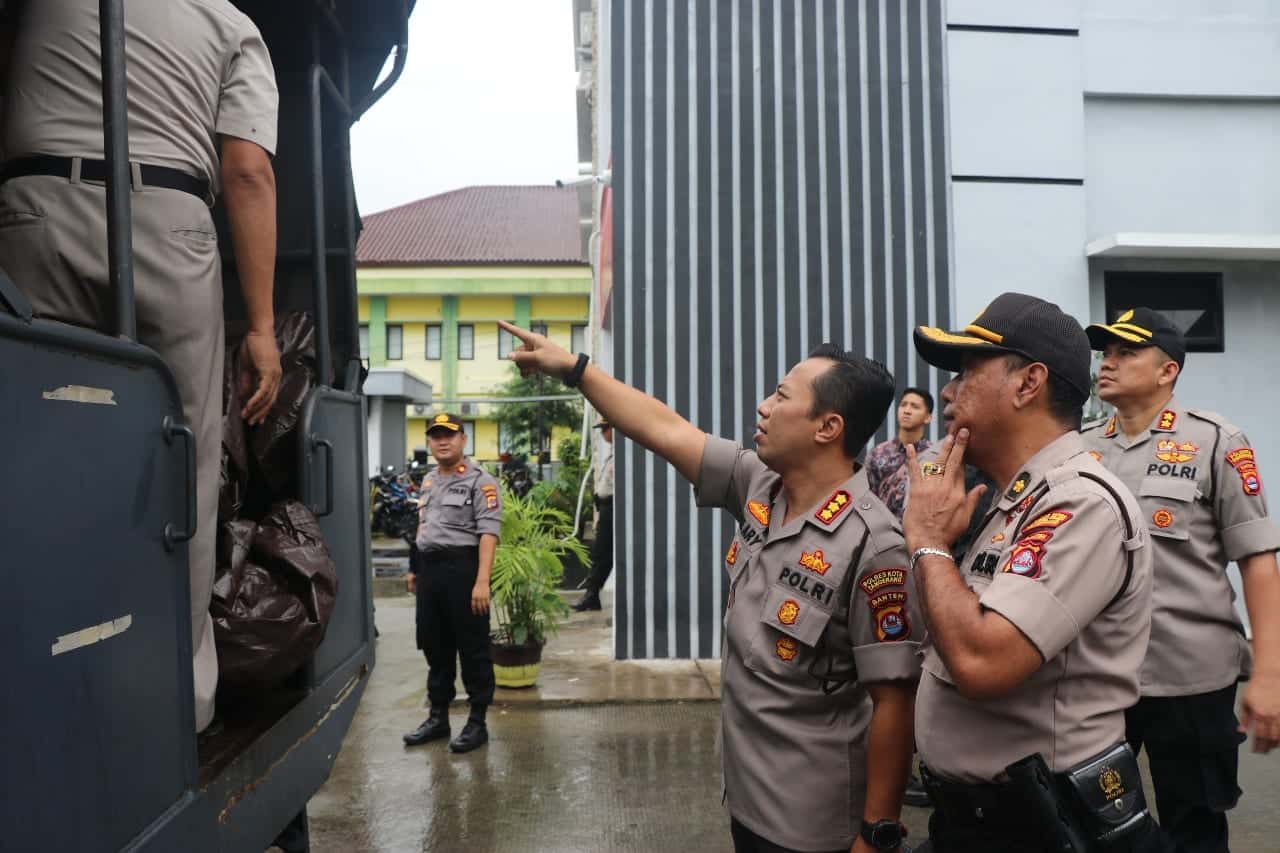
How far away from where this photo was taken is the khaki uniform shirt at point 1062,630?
67.2 inches

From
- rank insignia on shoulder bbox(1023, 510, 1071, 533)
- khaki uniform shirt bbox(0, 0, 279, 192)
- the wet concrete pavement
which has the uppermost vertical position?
khaki uniform shirt bbox(0, 0, 279, 192)

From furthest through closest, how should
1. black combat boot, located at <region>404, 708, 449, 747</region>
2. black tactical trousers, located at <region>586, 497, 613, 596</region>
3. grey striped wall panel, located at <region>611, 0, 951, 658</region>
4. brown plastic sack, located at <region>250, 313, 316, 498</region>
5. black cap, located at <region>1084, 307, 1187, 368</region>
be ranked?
black tactical trousers, located at <region>586, 497, 613, 596</region>, grey striped wall panel, located at <region>611, 0, 951, 658</region>, black combat boot, located at <region>404, 708, 449, 747</region>, black cap, located at <region>1084, 307, 1187, 368</region>, brown plastic sack, located at <region>250, 313, 316, 498</region>

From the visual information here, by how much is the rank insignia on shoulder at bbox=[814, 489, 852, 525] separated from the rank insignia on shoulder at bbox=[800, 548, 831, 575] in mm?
76

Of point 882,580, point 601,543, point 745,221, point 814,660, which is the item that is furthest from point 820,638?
point 601,543

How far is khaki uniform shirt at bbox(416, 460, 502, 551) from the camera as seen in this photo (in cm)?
562

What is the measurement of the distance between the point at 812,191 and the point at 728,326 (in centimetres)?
106

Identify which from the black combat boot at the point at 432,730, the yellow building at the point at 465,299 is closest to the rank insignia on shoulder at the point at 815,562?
the black combat boot at the point at 432,730

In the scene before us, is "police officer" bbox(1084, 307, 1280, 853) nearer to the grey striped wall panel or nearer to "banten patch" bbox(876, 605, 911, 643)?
"banten patch" bbox(876, 605, 911, 643)

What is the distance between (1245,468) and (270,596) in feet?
8.70

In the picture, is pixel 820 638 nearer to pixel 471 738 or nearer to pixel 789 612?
pixel 789 612

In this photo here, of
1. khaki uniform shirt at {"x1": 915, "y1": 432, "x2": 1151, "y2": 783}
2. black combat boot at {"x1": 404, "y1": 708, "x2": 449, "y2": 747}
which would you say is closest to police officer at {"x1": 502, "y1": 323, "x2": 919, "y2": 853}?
khaki uniform shirt at {"x1": 915, "y1": 432, "x2": 1151, "y2": 783}

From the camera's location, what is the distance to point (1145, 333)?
3.13 meters

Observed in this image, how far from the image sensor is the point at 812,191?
22.8 ft

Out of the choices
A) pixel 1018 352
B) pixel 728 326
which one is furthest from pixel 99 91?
pixel 728 326
